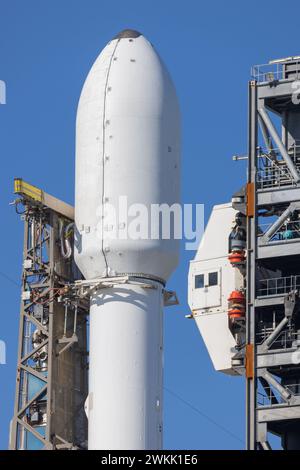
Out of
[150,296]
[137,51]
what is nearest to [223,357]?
[150,296]

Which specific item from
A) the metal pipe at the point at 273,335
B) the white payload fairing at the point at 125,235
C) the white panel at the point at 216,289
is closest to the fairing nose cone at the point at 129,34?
the white payload fairing at the point at 125,235

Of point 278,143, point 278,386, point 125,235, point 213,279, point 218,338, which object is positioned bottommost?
point 278,386

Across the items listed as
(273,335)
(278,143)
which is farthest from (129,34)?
(273,335)

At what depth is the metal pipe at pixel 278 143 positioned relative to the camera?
11112 cm

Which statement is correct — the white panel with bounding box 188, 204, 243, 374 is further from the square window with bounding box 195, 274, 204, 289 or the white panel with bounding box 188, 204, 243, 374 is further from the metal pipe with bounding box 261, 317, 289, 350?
the metal pipe with bounding box 261, 317, 289, 350

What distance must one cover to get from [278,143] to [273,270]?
4.88m

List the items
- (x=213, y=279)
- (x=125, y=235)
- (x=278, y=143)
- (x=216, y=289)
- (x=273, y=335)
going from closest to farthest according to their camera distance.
Answer: 1. (x=273, y=335)
2. (x=125, y=235)
3. (x=278, y=143)
4. (x=216, y=289)
5. (x=213, y=279)

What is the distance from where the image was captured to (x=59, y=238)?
384 feet

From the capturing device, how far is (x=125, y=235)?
110312 millimetres

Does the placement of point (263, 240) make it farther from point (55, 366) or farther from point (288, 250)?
point (55, 366)

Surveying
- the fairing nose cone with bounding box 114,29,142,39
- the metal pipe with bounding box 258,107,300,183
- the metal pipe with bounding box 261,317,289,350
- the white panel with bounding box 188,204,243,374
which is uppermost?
the fairing nose cone with bounding box 114,29,142,39

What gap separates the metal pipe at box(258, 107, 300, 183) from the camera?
111125 millimetres

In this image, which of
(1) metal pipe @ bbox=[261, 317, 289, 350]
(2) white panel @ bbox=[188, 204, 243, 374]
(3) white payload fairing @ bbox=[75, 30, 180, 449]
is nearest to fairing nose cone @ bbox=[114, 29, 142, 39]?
(3) white payload fairing @ bbox=[75, 30, 180, 449]

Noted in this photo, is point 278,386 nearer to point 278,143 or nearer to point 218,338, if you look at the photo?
point 218,338
